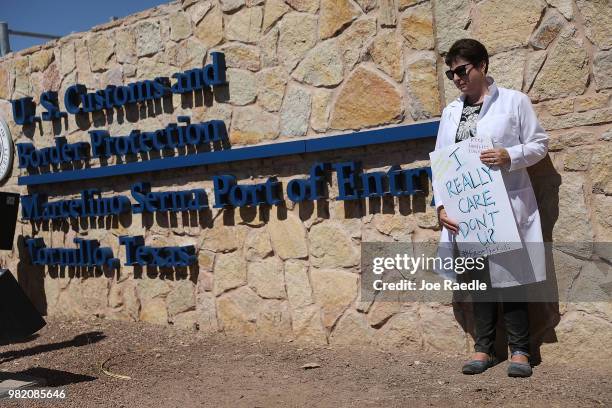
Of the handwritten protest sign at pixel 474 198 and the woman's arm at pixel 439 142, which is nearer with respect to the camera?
the handwritten protest sign at pixel 474 198

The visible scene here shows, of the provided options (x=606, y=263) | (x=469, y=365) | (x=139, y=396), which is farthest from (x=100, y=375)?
(x=606, y=263)

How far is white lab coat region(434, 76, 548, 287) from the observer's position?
4.76m

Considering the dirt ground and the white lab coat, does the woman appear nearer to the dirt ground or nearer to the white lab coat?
the white lab coat

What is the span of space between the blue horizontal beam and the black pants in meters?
1.08

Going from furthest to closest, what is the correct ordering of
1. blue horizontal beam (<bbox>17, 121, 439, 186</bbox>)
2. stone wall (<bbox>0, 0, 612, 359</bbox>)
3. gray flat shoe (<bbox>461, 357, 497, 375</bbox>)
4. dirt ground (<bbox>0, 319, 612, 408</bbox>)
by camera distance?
blue horizontal beam (<bbox>17, 121, 439, 186</bbox>)
gray flat shoe (<bbox>461, 357, 497, 375</bbox>)
stone wall (<bbox>0, 0, 612, 359</bbox>)
dirt ground (<bbox>0, 319, 612, 408</bbox>)

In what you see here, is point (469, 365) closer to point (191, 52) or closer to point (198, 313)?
point (198, 313)

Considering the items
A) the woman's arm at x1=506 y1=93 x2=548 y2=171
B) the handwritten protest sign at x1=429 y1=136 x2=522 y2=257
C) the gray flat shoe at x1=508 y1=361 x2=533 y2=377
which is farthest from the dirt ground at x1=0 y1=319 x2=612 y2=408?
the woman's arm at x1=506 y1=93 x2=548 y2=171

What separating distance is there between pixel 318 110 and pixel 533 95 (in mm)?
1767

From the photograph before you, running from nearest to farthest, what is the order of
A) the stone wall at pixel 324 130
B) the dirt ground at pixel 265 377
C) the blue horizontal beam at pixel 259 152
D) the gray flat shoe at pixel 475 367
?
the dirt ground at pixel 265 377
the stone wall at pixel 324 130
the gray flat shoe at pixel 475 367
the blue horizontal beam at pixel 259 152

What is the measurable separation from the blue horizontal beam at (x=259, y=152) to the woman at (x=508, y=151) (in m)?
0.54

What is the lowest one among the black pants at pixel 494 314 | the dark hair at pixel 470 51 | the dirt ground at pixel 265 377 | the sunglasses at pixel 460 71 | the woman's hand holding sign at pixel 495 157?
the dirt ground at pixel 265 377

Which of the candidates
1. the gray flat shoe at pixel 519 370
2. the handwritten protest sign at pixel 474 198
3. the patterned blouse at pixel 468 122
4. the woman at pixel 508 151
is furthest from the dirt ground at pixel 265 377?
the patterned blouse at pixel 468 122

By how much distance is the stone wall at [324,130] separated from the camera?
16.1 feet

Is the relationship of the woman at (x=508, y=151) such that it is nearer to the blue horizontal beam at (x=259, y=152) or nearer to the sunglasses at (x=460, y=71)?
the sunglasses at (x=460, y=71)
